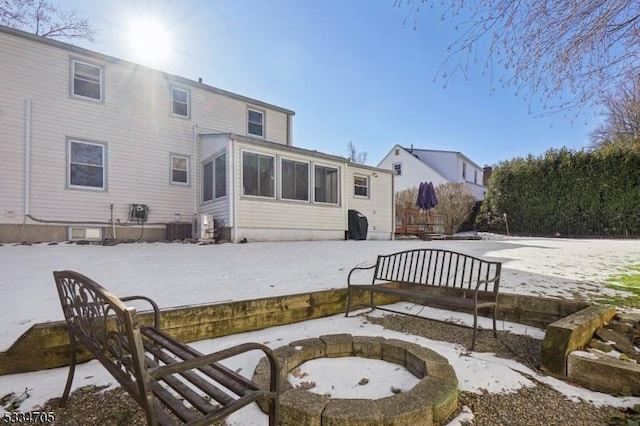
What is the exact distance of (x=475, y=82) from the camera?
173 inches

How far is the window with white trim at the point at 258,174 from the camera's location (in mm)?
10258

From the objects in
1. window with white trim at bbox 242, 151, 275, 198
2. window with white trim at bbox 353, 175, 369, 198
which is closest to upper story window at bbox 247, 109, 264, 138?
window with white trim at bbox 242, 151, 275, 198

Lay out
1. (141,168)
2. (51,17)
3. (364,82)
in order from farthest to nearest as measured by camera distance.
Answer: (51,17)
(141,168)
(364,82)

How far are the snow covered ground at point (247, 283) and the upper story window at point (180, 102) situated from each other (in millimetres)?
5781

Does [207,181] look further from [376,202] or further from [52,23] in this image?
[52,23]

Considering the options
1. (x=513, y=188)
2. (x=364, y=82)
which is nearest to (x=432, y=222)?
(x=513, y=188)

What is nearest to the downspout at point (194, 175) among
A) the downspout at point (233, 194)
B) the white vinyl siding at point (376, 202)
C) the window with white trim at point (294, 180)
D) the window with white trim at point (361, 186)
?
the downspout at point (233, 194)

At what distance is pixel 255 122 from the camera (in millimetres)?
13961

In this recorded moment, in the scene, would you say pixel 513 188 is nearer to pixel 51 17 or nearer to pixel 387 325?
pixel 387 325

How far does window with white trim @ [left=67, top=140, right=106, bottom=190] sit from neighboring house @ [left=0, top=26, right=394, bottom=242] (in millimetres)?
29

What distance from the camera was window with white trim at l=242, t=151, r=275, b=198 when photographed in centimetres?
1026

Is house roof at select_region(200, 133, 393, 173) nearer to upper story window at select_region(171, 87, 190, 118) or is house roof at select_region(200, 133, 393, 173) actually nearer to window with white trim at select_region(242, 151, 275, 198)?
window with white trim at select_region(242, 151, 275, 198)

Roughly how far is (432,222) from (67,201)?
15740 millimetres

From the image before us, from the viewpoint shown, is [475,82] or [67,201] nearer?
[475,82]
